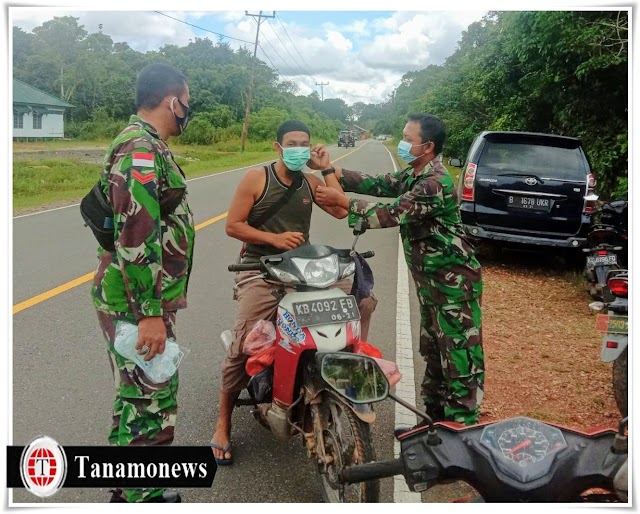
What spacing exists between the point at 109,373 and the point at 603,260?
11.6 feet

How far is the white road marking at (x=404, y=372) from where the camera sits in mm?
2612

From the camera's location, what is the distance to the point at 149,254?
205 centimetres

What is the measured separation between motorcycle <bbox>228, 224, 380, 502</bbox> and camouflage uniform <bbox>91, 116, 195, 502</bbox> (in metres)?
0.43

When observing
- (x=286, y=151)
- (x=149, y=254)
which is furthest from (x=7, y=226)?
(x=286, y=151)

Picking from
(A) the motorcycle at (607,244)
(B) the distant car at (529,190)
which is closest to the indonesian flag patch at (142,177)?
(A) the motorcycle at (607,244)

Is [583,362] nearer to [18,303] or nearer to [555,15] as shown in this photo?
[555,15]

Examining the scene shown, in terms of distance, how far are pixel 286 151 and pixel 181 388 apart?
1641 millimetres

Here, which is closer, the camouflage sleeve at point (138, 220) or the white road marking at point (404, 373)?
the camouflage sleeve at point (138, 220)

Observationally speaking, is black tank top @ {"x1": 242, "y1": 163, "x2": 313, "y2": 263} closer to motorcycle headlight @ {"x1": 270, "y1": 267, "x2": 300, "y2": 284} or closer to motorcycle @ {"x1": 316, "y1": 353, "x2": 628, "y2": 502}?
motorcycle headlight @ {"x1": 270, "y1": 267, "x2": 300, "y2": 284}

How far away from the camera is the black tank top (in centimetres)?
298

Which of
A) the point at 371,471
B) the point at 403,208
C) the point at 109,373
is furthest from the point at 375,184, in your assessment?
the point at 109,373

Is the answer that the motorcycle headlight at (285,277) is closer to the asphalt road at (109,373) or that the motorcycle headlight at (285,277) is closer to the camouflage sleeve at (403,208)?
the camouflage sleeve at (403,208)
